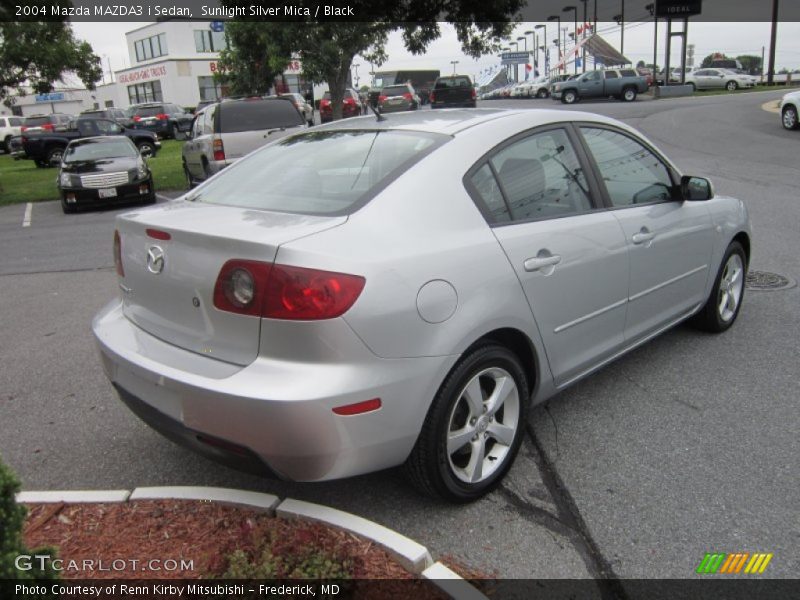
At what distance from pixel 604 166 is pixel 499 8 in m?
12.4

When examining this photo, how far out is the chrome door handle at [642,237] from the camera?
3.77 metres

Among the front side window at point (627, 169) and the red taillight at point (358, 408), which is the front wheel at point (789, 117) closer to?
the front side window at point (627, 169)

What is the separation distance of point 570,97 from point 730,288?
3856cm

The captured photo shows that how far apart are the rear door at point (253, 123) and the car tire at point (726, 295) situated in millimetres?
8908

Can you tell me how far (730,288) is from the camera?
5.00m

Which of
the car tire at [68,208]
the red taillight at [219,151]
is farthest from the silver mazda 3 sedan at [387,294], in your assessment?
the car tire at [68,208]

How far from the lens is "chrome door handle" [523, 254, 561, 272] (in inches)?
121

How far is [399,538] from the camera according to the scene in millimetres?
2537

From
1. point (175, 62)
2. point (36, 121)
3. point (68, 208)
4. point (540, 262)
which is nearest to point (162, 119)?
point (36, 121)

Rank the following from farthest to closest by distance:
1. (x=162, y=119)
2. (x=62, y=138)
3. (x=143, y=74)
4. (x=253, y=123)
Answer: (x=143, y=74) < (x=162, y=119) < (x=62, y=138) < (x=253, y=123)

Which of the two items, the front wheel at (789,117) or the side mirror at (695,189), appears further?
the front wheel at (789,117)

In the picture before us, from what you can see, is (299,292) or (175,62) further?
(175,62)

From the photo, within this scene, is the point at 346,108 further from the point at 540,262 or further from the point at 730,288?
the point at 540,262

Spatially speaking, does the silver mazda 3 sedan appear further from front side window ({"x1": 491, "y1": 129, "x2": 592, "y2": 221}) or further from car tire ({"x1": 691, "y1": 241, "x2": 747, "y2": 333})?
car tire ({"x1": 691, "y1": 241, "x2": 747, "y2": 333})
